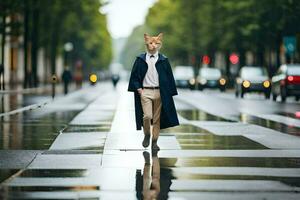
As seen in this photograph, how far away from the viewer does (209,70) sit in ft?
200

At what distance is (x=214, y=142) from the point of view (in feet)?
47.4

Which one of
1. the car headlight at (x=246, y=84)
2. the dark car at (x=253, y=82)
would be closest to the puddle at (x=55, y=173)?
the dark car at (x=253, y=82)

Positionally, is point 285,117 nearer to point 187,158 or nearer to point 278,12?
point 187,158

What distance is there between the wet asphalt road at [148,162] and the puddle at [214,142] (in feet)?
0.06

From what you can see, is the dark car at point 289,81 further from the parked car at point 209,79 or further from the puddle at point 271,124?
the parked car at point 209,79

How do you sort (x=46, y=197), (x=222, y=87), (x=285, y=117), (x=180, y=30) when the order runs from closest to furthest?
(x=46, y=197)
(x=285, y=117)
(x=222, y=87)
(x=180, y=30)

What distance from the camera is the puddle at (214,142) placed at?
44.7ft

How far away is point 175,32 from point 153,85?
7531 cm

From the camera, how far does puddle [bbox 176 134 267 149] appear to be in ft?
44.7

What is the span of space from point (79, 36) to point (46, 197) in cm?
7841

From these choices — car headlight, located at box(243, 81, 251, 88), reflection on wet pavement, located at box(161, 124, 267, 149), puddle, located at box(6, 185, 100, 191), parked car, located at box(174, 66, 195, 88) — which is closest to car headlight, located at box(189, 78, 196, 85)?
parked car, located at box(174, 66, 195, 88)

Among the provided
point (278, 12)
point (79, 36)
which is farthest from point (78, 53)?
point (278, 12)

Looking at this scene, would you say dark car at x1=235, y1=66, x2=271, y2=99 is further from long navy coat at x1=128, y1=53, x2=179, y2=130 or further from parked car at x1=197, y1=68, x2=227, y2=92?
long navy coat at x1=128, y1=53, x2=179, y2=130

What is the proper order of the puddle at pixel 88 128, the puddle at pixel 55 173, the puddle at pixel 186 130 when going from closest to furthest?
1. the puddle at pixel 55 173
2. the puddle at pixel 186 130
3. the puddle at pixel 88 128
